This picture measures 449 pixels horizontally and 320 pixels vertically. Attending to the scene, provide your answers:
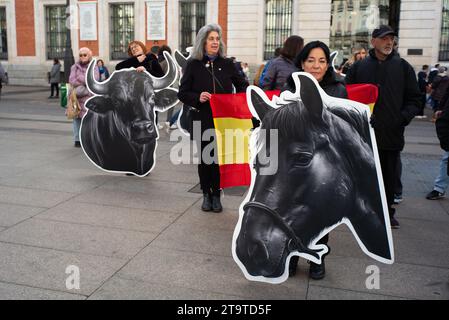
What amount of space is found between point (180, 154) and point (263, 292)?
5.83 meters

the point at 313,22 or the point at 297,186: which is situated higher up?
the point at 313,22

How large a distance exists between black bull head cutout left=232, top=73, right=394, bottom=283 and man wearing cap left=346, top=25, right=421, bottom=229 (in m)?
1.54

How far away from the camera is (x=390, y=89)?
16.5 feet

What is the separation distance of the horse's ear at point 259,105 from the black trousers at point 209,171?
188cm

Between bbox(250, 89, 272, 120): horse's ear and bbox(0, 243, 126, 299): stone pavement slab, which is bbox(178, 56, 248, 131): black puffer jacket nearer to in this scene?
bbox(250, 89, 272, 120): horse's ear

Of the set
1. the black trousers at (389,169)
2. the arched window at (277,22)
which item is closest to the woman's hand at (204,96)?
the black trousers at (389,169)

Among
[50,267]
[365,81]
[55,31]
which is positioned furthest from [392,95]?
[55,31]

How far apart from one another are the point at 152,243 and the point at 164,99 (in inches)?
114

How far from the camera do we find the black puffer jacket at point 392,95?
5.03m

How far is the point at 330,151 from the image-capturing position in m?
3.62

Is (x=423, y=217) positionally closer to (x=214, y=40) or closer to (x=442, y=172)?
(x=442, y=172)

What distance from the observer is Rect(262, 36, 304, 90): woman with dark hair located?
20.7 feet

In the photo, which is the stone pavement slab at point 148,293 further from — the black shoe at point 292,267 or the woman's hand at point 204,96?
the woman's hand at point 204,96
